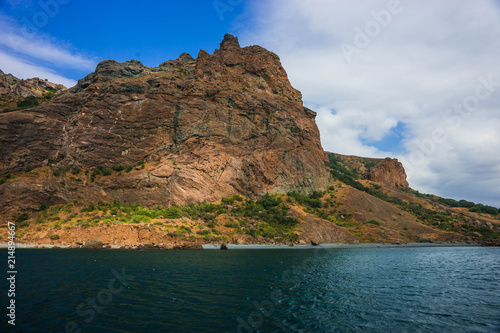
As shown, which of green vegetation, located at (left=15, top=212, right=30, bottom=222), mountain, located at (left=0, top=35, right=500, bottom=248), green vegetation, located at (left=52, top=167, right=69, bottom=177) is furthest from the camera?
green vegetation, located at (left=52, top=167, right=69, bottom=177)

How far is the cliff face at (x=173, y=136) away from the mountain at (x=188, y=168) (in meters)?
0.37

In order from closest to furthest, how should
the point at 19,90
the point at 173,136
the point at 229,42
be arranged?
the point at 173,136 < the point at 19,90 < the point at 229,42

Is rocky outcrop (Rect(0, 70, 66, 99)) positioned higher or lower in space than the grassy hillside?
higher

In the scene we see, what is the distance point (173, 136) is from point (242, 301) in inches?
3100

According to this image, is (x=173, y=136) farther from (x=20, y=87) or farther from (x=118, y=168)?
(x=20, y=87)

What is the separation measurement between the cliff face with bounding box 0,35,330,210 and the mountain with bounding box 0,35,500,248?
1.21 ft

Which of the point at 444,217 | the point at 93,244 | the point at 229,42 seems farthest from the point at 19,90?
the point at 444,217

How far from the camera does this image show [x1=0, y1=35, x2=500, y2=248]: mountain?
205 feet

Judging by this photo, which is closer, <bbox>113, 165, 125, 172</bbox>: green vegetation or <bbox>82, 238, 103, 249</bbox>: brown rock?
<bbox>82, 238, 103, 249</bbox>: brown rock

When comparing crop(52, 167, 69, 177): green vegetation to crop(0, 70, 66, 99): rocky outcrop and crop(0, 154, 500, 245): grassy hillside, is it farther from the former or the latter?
crop(0, 70, 66, 99): rocky outcrop

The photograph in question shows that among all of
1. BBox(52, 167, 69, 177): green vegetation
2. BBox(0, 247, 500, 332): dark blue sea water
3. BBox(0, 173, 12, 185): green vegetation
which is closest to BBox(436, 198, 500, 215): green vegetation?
BBox(0, 247, 500, 332): dark blue sea water

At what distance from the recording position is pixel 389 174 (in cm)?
15738

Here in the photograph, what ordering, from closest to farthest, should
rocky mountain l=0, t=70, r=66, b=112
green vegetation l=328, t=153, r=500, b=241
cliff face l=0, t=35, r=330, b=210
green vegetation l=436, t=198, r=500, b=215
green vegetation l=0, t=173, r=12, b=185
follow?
1. green vegetation l=0, t=173, r=12, b=185
2. cliff face l=0, t=35, r=330, b=210
3. green vegetation l=328, t=153, r=500, b=241
4. rocky mountain l=0, t=70, r=66, b=112
5. green vegetation l=436, t=198, r=500, b=215

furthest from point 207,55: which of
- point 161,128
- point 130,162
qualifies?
point 130,162
